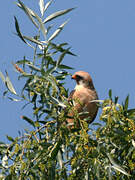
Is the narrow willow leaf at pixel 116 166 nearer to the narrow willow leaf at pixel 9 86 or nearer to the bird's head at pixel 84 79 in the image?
the narrow willow leaf at pixel 9 86

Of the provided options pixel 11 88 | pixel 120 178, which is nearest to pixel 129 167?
pixel 120 178

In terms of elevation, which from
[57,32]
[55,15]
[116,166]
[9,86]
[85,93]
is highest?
[55,15]

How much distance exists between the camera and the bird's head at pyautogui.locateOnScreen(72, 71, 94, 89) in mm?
6539

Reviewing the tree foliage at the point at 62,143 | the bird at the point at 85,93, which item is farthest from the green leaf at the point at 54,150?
the bird at the point at 85,93

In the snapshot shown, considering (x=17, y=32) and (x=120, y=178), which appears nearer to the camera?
(x=120, y=178)

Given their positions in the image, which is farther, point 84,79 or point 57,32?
point 84,79

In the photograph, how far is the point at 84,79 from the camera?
6559 millimetres

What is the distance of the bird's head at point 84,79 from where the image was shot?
6539mm

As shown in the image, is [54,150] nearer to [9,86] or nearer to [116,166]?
[116,166]

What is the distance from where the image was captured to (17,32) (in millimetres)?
4004

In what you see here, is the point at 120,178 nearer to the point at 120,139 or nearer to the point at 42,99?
the point at 120,139

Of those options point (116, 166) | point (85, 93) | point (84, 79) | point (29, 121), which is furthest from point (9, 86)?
point (84, 79)

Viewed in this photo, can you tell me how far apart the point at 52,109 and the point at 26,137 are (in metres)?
0.37

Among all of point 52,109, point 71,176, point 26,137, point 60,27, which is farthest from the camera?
point 60,27
